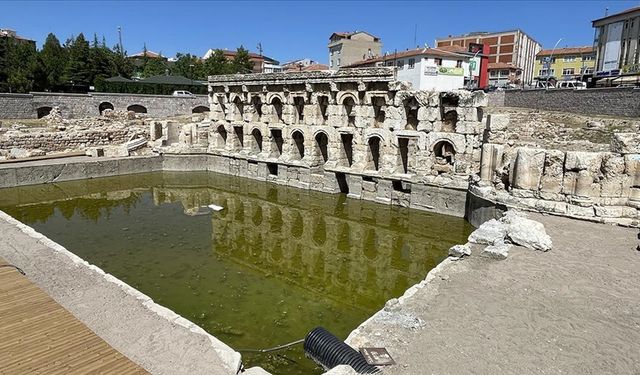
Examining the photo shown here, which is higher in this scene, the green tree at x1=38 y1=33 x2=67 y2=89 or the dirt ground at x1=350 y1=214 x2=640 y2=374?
the green tree at x1=38 y1=33 x2=67 y2=89

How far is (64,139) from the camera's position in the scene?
22.9 m

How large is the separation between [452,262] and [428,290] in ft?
5.18

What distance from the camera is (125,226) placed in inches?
549

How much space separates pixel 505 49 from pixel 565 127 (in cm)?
4612

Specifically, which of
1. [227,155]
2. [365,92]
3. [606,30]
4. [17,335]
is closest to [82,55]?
[227,155]

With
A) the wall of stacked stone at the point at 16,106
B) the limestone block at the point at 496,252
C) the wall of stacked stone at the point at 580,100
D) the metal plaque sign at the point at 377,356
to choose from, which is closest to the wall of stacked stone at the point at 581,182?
the limestone block at the point at 496,252

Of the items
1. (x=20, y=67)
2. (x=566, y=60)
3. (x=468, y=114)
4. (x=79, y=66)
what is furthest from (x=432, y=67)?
(x=20, y=67)

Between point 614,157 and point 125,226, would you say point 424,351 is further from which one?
point 125,226

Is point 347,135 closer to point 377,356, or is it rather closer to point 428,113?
point 428,113

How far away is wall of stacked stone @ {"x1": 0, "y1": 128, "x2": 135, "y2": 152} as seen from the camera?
837 inches

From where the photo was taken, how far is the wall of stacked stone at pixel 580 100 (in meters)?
24.0

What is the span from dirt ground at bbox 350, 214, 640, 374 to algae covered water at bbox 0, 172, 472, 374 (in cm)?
189

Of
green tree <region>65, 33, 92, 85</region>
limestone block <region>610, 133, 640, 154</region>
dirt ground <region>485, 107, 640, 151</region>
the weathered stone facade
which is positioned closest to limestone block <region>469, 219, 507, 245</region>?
limestone block <region>610, 133, 640, 154</region>

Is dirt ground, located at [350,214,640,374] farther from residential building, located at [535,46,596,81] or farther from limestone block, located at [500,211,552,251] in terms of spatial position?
residential building, located at [535,46,596,81]
